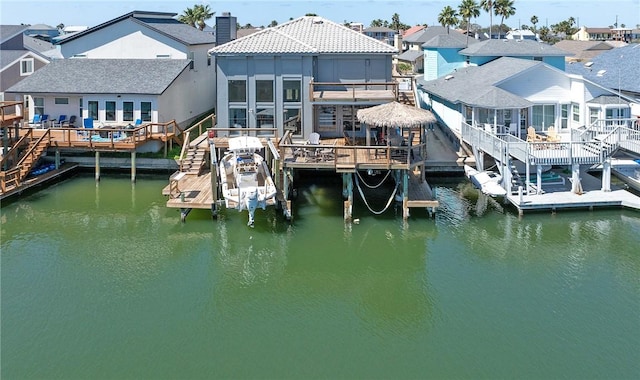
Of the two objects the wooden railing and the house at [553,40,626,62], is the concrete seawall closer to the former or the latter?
the wooden railing

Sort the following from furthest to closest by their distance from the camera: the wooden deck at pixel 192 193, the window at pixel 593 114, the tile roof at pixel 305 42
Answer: the window at pixel 593 114, the tile roof at pixel 305 42, the wooden deck at pixel 192 193

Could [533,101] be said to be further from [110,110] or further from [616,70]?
[110,110]

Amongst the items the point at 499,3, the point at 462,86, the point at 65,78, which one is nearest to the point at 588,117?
the point at 462,86

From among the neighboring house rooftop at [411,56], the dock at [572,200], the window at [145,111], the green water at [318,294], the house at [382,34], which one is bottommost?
the green water at [318,294]

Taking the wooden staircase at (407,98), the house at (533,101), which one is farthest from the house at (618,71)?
the wooden staircase at (407,98)

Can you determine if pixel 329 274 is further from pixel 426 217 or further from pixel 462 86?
pixel 462 86

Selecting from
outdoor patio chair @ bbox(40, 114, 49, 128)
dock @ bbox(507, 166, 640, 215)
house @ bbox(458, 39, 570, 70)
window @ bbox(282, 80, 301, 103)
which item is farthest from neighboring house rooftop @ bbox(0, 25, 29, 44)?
dock @ bbox(507, 166, 640, 215)

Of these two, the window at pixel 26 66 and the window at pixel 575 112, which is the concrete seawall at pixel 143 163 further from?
the window at pixel 575 112
